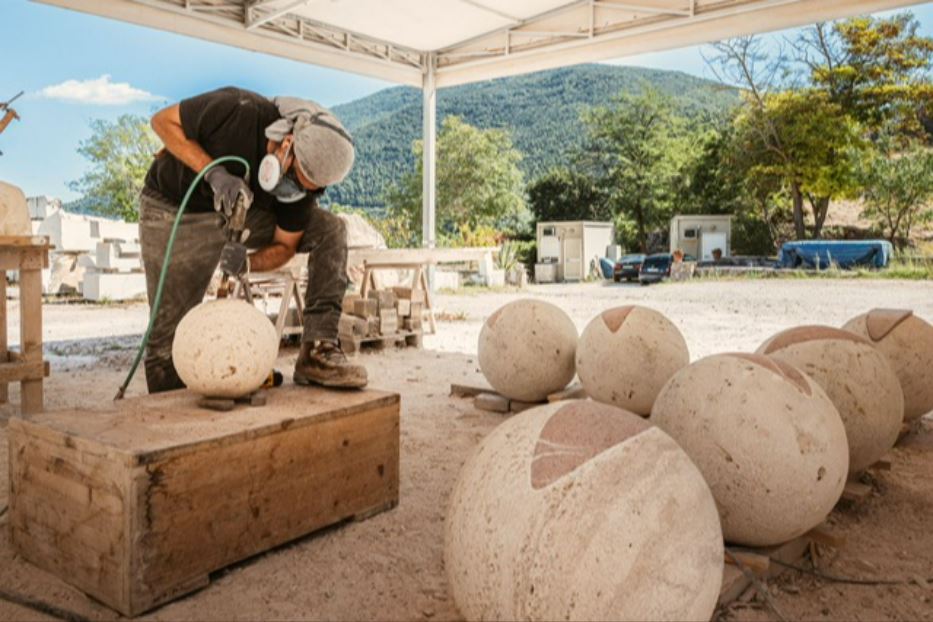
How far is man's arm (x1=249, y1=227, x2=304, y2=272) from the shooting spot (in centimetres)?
388

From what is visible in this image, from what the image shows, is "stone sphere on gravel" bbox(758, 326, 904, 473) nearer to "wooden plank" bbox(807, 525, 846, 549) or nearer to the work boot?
"wooden plank" bbox(807, 525, 846, 549)

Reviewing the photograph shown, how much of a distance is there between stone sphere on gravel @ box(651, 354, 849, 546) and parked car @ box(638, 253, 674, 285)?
19.9 meters

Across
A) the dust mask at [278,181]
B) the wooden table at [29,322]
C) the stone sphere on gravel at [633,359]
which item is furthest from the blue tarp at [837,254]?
the wooden table at [29,322]

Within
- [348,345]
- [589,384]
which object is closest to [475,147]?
[348,345]

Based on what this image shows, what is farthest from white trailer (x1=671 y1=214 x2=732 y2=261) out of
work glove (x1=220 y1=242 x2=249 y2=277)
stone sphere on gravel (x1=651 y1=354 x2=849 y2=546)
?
work glove (x1=220 y1=242 x2=249 y2=277)

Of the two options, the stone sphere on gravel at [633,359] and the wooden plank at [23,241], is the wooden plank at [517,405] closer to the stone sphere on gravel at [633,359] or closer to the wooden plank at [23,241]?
the stone sphere on gravel at [633,359]

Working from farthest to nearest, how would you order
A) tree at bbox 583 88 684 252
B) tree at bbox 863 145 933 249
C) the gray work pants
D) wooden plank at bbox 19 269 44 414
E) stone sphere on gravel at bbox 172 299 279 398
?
tree at bbox 583 88 684 252 → tree at bbox 863 145 933 249 → wooden plank at bbox 19 269 44 414 → the gray work pants → stone sphere on gravel at bbox 172 299 279 398

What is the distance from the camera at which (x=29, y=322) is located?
5020 millimetres

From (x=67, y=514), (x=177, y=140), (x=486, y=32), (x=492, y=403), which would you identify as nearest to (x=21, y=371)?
(x=177, y=140)

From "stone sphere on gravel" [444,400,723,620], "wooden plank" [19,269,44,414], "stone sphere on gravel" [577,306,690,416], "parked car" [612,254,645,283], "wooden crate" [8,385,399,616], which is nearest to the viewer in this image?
"stone sphere on gravel" [444,400,723,620]

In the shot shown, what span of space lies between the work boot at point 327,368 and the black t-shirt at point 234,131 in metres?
0.74

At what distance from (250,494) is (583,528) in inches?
57.9

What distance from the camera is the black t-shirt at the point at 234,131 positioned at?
3.57m

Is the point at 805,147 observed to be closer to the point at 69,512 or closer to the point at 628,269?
the point at 628,269
